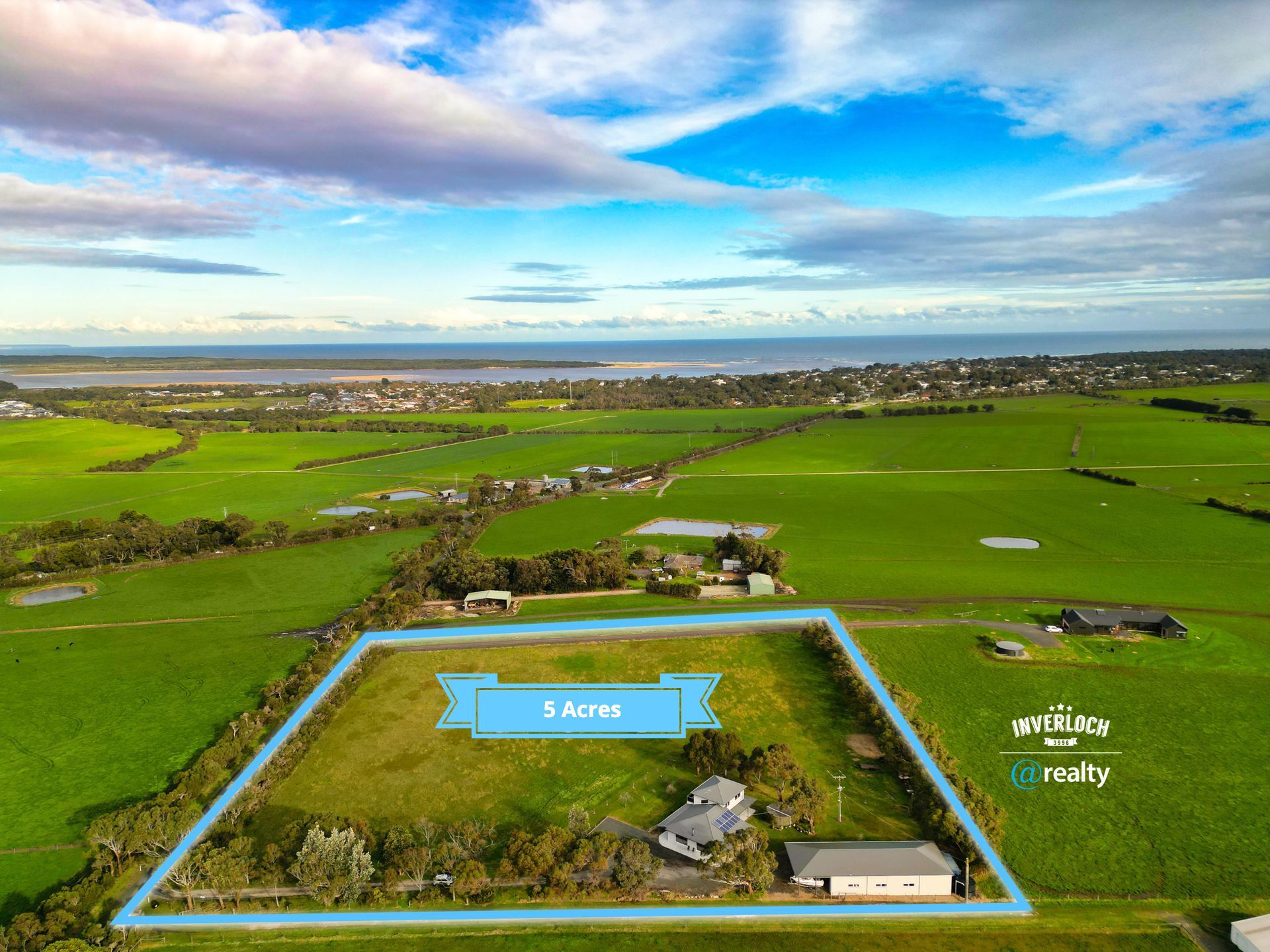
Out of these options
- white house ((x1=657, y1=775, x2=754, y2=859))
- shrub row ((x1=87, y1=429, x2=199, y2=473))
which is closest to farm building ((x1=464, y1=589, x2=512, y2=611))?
white house ((x1=657, y1=775, x2=754, y2=859))

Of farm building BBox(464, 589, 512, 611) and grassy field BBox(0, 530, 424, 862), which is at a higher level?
farm building BBox(464, 589, 512, 611)

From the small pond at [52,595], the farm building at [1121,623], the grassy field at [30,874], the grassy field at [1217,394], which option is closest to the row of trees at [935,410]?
the grassy field at [1217,394]

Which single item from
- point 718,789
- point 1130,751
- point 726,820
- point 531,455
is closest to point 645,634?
point 718,789

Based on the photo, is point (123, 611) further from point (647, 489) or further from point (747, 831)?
point (647, 489)

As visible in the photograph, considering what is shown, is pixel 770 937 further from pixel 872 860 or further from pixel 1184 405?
pixel 1184 405

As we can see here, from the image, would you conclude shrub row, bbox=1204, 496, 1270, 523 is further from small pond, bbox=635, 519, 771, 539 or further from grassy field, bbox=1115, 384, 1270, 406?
grassy field, bbox=1115, 384, 1270, 406

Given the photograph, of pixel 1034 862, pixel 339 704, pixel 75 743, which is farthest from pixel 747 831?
pixel 75 743

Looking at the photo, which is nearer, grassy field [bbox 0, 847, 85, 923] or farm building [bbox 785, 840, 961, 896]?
farm building [bbox 785, 840, 961, 896]
